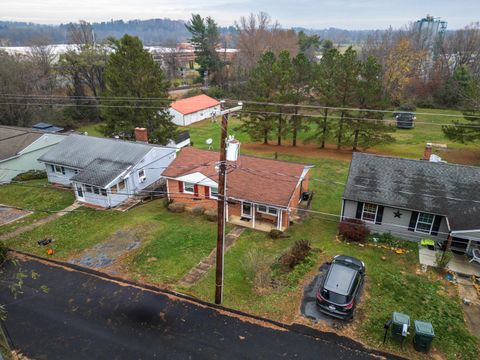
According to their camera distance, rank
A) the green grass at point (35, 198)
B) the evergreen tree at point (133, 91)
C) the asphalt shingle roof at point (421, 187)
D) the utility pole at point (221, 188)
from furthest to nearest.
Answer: the evergreen tree at point (133, 91)
the green grass at point (35, 198)
the asphalt shingle roof at point (421, 187)
the utility pole at point (221, 188)

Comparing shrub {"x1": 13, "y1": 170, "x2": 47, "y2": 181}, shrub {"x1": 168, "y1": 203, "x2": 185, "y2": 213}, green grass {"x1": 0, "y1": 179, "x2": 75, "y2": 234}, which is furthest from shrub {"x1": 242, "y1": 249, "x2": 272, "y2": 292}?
shrub {"x1": 13, "y1": 170, "x2": 47, "y2": 181}

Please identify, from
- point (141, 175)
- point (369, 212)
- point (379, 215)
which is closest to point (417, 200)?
point (379, 215)

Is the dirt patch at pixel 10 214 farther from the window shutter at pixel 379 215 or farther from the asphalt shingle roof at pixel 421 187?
the window shutter at pixel 379 215

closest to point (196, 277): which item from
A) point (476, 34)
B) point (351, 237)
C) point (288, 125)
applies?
point (351, 237)

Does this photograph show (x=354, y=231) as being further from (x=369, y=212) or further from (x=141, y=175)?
(x=141, y=175)

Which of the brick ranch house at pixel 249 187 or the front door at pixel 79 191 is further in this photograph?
the front door at pixel 79 191

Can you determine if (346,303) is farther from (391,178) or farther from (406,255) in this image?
(391,178)

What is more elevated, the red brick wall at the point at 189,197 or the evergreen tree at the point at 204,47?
the evergreen tree at the point at 204,47

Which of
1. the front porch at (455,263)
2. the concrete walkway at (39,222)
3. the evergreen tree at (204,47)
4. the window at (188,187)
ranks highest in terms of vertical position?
the evergreen tree at (204,47)

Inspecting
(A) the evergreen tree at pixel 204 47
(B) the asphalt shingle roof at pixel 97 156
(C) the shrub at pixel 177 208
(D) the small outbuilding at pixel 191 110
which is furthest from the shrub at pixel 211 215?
(A) the evergreen tree at pixel 204 47
